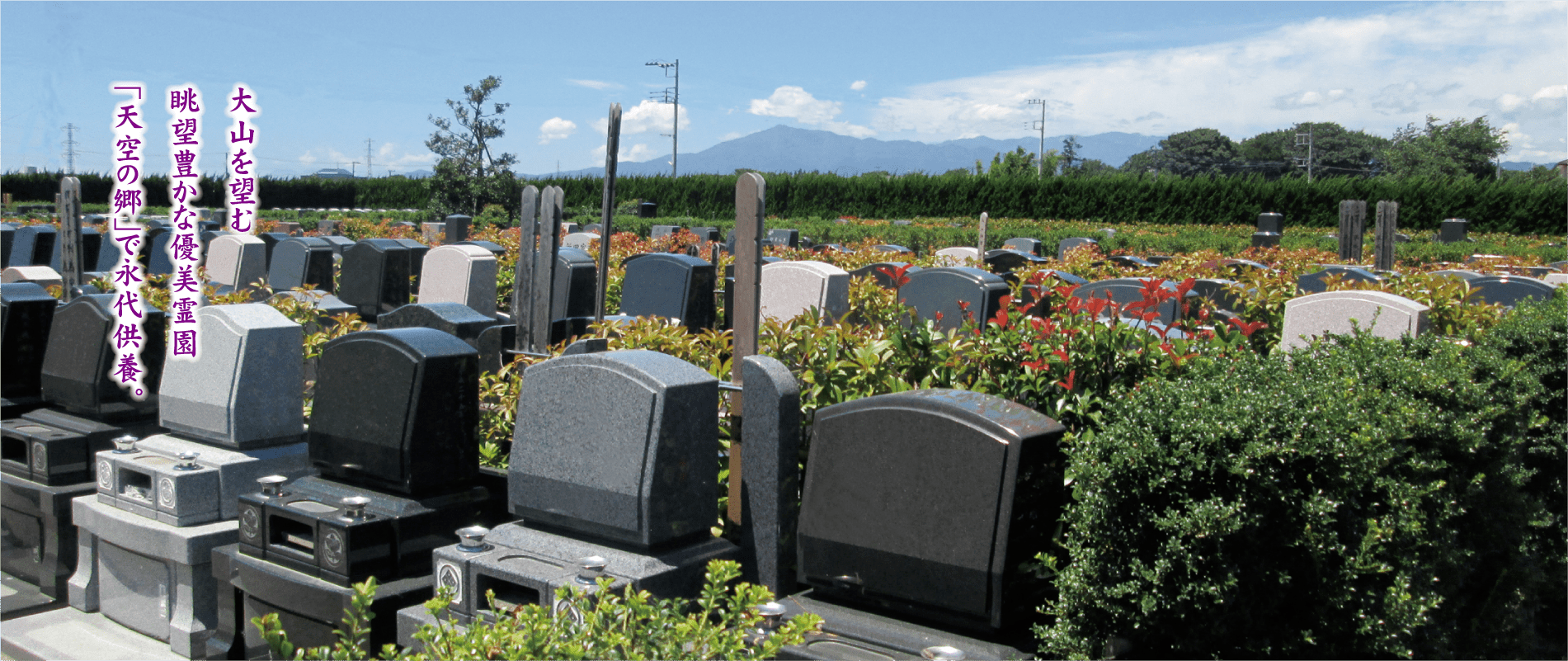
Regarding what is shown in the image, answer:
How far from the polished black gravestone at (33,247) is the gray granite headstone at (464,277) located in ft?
25.2

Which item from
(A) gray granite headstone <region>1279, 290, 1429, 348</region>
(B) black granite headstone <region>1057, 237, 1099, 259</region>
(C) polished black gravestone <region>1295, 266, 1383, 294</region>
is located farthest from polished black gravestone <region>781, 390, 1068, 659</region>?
(B) black granite headstone <region>1057, 237, 1099, 259</region>

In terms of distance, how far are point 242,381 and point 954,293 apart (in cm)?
433

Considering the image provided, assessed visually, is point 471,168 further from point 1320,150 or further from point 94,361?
point 1320,150

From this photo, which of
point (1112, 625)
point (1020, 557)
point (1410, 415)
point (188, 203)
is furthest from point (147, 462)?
point (1410, 415)

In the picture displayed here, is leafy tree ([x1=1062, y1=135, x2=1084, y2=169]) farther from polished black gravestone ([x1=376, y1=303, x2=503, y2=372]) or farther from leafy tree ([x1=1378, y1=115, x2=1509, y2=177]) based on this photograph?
polished black gravestone ([x1=376, y1=303, x2=503, y2=372])

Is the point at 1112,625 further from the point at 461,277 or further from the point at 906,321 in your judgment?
the point at 461,277

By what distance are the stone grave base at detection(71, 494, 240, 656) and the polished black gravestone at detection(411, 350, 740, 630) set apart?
1.65 metres

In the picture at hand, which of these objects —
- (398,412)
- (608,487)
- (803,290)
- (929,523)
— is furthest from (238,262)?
(929,523)

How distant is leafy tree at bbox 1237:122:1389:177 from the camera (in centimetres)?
9844

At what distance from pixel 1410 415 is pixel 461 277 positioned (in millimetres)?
7522

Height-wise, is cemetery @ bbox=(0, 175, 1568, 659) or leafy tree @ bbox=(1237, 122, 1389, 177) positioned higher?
leafy tree @ bbox=(1237, 122, 1389, 177)

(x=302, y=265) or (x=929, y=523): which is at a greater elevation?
(x=302, y=265)

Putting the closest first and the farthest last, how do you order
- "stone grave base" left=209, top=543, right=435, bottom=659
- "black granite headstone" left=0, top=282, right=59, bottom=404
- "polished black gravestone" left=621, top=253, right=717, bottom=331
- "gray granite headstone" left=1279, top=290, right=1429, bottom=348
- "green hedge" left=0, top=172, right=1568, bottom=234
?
"stone grave base" left=209, top=543, right=435, bottom=659, "gray granite headstone" left=1279, top=290, right=1429, bottom=348, "black granite headstone" left=0, top=282, right=59, bottom=404, "polished black gravestone" left=621, top=253, right=717, bottom=331, "green hedge" left=0, top=172, right=1568, bottom=234

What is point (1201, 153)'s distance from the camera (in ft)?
337
